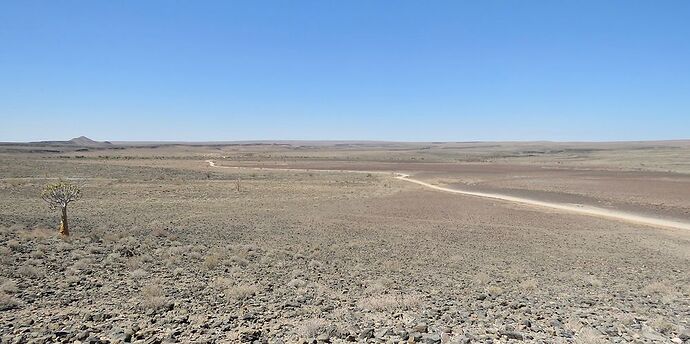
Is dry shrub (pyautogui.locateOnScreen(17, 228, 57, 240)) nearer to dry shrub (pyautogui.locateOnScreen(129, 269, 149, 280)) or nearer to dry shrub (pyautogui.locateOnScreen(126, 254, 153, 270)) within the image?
dry shrub (pyautogui.locateOnScreen(126, 254, 153, 270))

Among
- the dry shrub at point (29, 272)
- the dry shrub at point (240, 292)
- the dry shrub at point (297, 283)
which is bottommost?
the dry shrub at point (297, 283)

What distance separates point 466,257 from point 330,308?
8.00m

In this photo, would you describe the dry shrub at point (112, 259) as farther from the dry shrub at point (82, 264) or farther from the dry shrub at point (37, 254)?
the dry shrub at point (37, 254)

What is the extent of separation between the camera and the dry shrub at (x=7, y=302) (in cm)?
880

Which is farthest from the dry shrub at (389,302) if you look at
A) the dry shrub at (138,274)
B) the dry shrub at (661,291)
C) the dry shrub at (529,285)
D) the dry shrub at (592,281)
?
the dry shrub at (661,291)

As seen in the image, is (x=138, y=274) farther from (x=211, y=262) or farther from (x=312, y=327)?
(x=312, y=327)

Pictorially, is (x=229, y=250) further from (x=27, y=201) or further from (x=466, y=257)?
(x=27, y=201)

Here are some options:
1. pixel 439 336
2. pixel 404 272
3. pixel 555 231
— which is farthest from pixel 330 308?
pixel 555 231

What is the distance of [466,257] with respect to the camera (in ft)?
53.3

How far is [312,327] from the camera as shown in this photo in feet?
27.0

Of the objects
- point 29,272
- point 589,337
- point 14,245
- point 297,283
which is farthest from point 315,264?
point 14,245

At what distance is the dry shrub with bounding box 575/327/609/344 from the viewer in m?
7.58

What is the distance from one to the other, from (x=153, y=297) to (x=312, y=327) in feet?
12.4

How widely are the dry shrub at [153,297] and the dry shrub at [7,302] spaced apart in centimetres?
233
